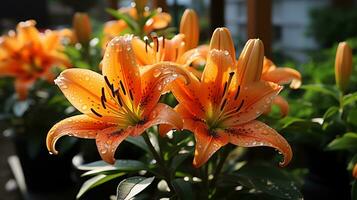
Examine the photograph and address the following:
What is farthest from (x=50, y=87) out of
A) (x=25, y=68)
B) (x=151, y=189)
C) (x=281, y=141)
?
(x=281, y=141)

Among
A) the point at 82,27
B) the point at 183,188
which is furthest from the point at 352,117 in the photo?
the point at 82,27

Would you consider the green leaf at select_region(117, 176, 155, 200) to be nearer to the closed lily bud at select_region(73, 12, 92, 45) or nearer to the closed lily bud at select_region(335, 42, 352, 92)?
the closed lily bud at select_region(335, 42, 352, 92)

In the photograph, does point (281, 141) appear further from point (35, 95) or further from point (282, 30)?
point (282, 30)

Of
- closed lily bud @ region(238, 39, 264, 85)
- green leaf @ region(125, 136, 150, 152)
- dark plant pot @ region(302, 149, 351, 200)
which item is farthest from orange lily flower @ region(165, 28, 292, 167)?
dark plant pot @ region(302, 149, 351, 200)

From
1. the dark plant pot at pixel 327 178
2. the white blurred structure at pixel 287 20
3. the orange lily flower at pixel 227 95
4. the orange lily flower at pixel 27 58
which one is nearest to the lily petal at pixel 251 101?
the orange lily flower at pixel 227 95

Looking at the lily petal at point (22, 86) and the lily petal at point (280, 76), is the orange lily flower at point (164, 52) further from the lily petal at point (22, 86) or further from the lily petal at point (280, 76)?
the lily petal at point (22, 86)
